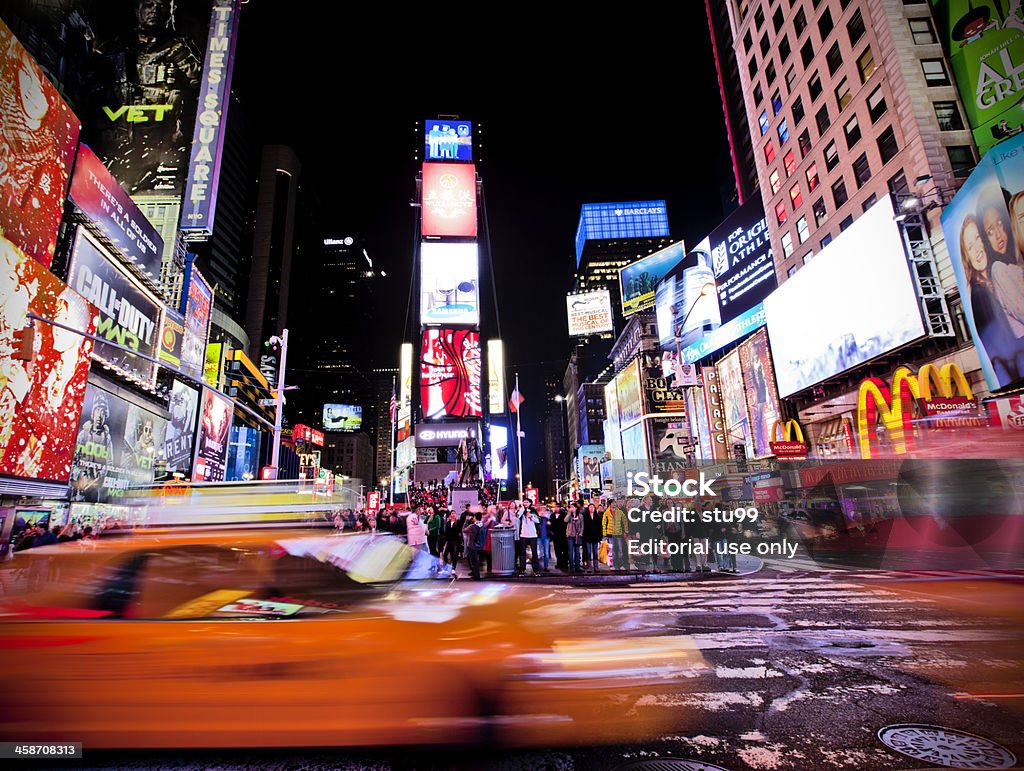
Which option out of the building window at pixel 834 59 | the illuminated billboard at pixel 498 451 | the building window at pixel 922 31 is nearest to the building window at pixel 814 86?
the building window at pixel 834 59

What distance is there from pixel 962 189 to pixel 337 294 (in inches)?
5313

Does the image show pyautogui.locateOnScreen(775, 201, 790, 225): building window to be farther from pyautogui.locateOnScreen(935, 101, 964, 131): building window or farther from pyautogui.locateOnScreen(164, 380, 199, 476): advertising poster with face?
pyautogui.locateOnScreen(164, 380, 199, 476): advertising poster with face

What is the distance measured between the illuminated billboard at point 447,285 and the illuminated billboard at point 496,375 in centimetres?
1276

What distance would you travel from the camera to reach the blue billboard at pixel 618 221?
116 m

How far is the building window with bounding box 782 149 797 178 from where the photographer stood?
3380 cm

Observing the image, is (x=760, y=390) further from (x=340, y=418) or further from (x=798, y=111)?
(x=340, y=418)

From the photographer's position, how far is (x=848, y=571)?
42.0 feet

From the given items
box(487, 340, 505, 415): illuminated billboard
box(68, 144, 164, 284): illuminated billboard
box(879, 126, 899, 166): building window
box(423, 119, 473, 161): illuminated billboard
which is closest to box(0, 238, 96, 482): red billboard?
box(68, 144, 164, 284): illuminated billboard

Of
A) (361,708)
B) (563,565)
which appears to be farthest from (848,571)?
(361,708)

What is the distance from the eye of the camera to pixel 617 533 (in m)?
13.4

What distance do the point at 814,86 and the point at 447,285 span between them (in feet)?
90.8

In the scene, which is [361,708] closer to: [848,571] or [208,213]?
[848,571]

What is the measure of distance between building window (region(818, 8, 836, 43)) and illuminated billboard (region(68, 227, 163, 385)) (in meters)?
40.9

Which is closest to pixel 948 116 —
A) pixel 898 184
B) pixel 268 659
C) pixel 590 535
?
pixel 898 184
